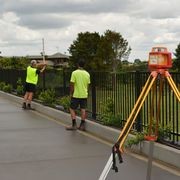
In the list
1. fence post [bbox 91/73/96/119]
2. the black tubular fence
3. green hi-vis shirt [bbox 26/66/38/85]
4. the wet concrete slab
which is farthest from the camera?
green hi-vis shirt [bbox 26/66/38/85]

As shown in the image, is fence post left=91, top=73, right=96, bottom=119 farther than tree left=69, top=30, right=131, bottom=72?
No

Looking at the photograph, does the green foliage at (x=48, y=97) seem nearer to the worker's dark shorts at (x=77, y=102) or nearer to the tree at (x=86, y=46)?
the worker's dark shorts at (x=77, y=102)

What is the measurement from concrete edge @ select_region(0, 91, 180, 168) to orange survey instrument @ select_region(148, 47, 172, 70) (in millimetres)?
2363

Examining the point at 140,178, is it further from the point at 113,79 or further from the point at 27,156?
the point at 113,79

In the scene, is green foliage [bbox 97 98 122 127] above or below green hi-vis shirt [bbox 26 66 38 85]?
below

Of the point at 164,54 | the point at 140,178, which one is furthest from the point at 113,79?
the point at 164,54

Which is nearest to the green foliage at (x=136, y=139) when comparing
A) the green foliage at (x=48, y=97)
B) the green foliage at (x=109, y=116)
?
the green foliage at (x=109, y=116)

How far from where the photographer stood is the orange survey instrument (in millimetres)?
6324

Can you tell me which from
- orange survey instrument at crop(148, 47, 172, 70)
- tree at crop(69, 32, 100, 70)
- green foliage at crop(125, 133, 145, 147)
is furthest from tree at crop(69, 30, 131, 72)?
orange survey instrument at crop(148, 47, 172, 70)

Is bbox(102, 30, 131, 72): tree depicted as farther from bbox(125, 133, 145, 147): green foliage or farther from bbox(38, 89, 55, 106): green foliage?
bbox(125, 133, 145, 147): green foliage

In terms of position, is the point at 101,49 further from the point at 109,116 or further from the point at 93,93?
the point at 109,116

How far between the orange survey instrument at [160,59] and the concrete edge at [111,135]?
2.36 metres

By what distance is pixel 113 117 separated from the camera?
11.5 metres

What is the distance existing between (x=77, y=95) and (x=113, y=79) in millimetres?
1443
